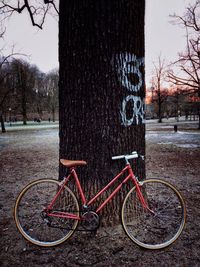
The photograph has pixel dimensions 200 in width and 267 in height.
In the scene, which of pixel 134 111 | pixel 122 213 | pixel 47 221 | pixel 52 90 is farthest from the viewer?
pixel 52 90

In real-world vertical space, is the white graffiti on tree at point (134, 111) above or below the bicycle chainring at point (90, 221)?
above

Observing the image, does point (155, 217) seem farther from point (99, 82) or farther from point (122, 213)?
point (99, 82)

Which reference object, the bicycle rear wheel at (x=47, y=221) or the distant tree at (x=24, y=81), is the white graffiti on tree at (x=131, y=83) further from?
the distant tree at (x=24, y=81)

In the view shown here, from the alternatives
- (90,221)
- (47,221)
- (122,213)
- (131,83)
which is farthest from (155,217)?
(131,83)

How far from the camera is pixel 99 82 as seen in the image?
3305mm

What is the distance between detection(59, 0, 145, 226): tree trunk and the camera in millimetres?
3262

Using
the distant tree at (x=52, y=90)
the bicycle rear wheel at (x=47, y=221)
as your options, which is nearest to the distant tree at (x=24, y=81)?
the distant tree at (x=52, y=90)

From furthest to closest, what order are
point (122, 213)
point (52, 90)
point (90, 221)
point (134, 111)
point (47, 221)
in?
point (52, 90)
point (134, 111)
point (90, 221)
point (47, 221)
point (122, 213)

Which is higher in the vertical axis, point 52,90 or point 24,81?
point 52,90

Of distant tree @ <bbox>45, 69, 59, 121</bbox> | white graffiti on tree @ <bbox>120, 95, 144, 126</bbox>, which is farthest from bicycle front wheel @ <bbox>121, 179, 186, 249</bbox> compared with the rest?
distant tree @ <bbox>45, 69, 59, 121</bbox>

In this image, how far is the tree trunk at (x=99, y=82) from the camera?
10.7ft

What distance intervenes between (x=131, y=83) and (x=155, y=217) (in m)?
2.08

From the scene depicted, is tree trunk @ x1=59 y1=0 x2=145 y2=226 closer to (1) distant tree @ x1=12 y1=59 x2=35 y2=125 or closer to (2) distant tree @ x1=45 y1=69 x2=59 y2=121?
(1) distant tree @ x1=12 y1=59 x2=35 y2=125

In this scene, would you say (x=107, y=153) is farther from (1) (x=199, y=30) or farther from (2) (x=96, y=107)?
(1) (x=199, y=30)
